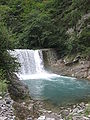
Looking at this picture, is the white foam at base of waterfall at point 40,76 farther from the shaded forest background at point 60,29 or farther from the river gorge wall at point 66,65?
the shaded forest background at point 60,29

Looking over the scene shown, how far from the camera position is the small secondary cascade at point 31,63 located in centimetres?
2712

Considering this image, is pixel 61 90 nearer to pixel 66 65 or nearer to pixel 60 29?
pixel 66 65

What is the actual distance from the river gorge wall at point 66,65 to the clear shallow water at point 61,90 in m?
1.40

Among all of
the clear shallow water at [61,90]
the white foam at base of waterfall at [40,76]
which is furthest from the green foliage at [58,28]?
the clear shallow water at [61,90]

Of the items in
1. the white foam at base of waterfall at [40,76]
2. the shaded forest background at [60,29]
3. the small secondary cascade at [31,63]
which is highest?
the shaded forest background at [60,29]

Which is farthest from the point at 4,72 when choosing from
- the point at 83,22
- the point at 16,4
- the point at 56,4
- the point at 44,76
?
the point at 16,4

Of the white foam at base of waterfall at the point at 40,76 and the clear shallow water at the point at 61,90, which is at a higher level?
the white foam at base of waterfall at the point at 40,76

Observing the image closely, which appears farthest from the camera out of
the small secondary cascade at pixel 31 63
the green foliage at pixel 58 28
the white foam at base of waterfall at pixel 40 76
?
the green foliage at pixel 58 28

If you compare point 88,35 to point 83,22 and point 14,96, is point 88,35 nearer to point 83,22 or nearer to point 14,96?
point 83,22

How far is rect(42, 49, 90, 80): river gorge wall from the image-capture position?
82.9ft

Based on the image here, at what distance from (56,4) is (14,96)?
22300 mm

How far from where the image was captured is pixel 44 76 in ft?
86.1

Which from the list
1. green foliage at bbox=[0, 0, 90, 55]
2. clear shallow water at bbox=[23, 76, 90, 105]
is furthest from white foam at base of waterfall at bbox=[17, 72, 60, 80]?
green foliage at bbox=[0, 0, 90, 55]

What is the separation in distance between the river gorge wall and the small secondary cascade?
57 centimetres
